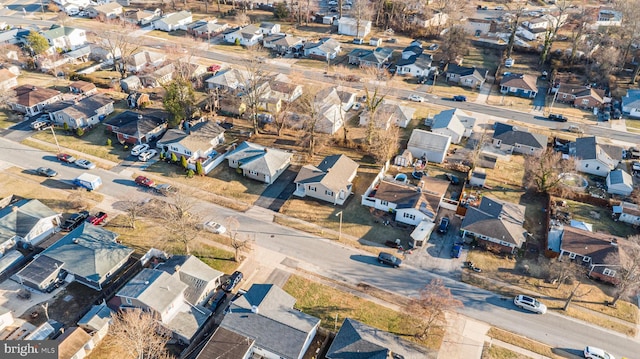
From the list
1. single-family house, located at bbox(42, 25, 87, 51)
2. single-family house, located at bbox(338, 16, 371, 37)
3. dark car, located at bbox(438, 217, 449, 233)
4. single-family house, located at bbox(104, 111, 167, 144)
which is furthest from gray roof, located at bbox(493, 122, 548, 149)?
single-family house, located at bbox(42, 25, 87, 51)

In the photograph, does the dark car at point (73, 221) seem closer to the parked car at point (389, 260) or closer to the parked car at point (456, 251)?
the parked car at point (389, 260)

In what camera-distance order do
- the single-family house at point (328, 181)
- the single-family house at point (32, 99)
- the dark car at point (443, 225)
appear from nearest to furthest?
the dark car at point (443, 225) → the single-family house at point (328, 181) → the single-family house at point (32, 99)

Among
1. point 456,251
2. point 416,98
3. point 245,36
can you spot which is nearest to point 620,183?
point 456,251

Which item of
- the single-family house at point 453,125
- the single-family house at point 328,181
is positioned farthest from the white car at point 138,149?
the single-family house at point 453,125

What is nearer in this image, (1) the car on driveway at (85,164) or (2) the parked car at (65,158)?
(1) the car on driveway at (85,164)

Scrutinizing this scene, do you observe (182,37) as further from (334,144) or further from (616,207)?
(616,207)

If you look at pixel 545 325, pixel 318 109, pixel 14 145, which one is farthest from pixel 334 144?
pixel 14 145

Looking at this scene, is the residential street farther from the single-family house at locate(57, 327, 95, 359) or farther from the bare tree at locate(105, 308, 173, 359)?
the single-family house at locate(57, 327, 95, 359)
